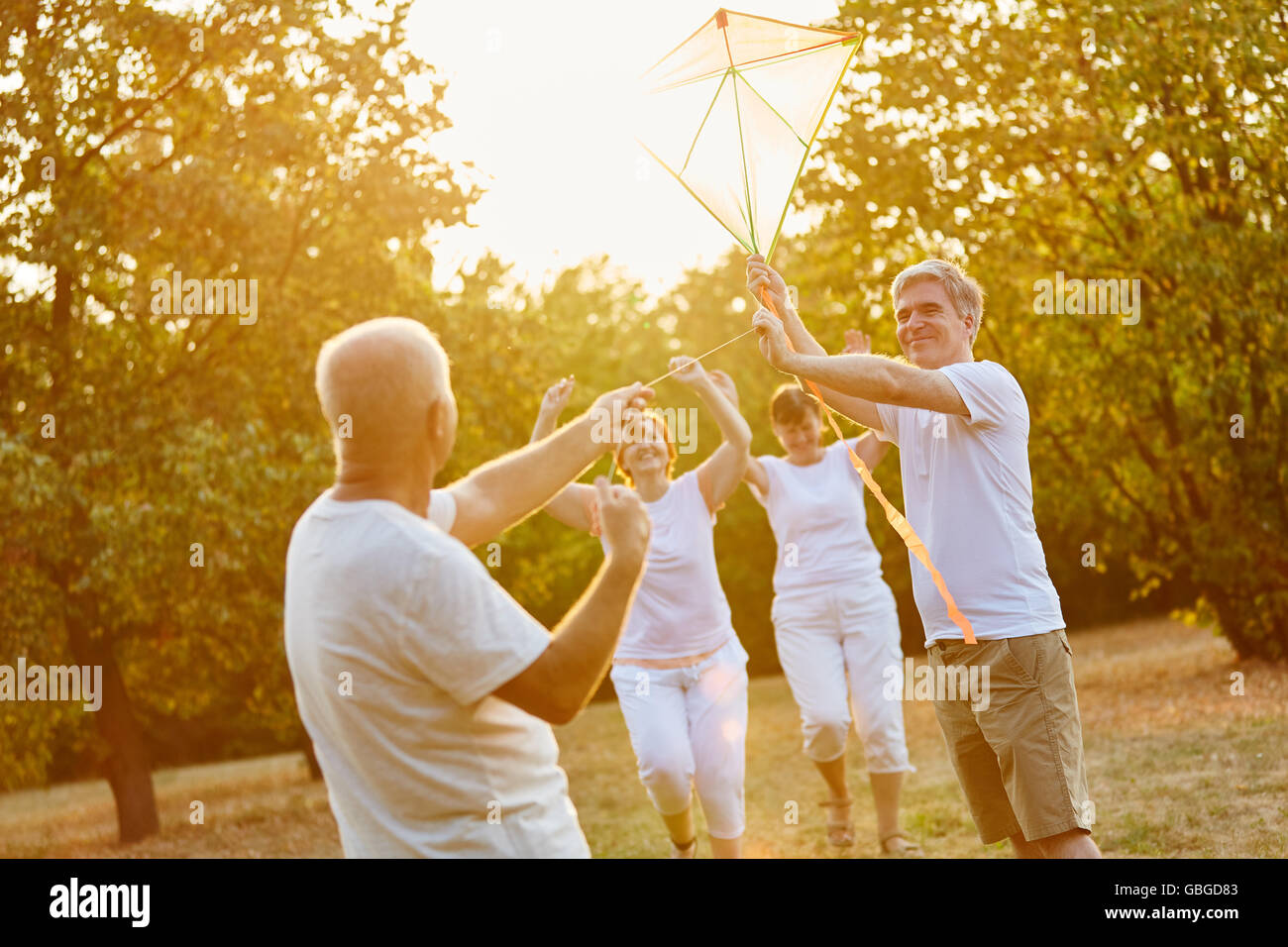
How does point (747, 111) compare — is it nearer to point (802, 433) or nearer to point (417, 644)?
point (802, 433)

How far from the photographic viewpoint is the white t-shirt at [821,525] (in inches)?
318

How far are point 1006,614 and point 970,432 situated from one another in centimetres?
63

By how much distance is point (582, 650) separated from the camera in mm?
2625

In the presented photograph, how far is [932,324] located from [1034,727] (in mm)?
1487

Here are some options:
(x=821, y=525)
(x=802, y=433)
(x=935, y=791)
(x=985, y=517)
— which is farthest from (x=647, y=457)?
(x=935, y=791)

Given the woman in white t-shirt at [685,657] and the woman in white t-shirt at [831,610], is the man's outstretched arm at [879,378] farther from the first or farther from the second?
the woman in white t-shirt at [831,610]

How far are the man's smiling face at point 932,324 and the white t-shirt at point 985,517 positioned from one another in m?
0.24

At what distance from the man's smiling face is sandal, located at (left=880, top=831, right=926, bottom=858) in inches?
164

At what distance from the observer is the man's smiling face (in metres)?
4.64

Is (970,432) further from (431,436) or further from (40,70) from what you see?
(40,70)

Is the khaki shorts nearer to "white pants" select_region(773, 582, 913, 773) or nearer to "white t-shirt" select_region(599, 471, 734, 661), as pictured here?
"white t-shirt" select_region(599, 471, 734, 661)

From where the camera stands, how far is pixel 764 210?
5.55 m

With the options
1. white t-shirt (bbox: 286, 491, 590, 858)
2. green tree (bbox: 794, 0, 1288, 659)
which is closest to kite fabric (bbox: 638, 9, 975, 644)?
white t-shirt (bbox: 286, 491, 590, 858)

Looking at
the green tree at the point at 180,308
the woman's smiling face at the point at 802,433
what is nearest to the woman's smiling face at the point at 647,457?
the woman's smiling face at the point at 802,433
